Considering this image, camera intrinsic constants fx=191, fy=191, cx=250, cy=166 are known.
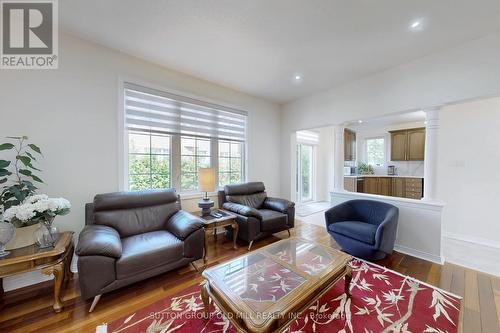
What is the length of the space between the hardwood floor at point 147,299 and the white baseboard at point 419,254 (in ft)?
0.29

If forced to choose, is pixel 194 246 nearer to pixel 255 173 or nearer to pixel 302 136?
pixel 255 173

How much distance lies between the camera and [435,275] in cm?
223

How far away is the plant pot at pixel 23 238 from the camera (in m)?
1.74

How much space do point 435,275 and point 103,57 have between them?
490 centimetres

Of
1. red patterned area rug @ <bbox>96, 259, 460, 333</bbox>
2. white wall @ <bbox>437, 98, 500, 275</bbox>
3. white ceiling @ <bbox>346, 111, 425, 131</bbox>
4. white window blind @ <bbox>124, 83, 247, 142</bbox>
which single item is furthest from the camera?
white ceiling @ <bbox>346, 111, 425, 131</bbox>

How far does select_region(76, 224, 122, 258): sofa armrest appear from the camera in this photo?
5.38 feet

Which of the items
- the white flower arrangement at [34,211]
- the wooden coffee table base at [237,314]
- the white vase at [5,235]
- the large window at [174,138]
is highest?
the large window at [174,138]

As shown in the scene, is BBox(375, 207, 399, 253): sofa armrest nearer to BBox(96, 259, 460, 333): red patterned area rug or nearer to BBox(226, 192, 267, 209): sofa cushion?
BBox(96, 259, 460, 333): red patterned area rug

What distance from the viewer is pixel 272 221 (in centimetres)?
306

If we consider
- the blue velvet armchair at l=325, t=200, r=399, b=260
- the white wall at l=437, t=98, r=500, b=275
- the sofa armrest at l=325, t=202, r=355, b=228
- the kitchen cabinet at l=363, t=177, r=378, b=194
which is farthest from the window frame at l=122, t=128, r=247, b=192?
the kitchen cabinet at l=363, t=177, r=378, b=194

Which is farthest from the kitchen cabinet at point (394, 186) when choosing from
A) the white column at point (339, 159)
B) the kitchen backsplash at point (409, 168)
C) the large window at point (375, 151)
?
the white column at point (339, 159)

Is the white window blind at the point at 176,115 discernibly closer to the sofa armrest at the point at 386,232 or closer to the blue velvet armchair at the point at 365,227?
the blue velvet armchair at the point at 365,227

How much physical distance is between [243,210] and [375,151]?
18.6 ft

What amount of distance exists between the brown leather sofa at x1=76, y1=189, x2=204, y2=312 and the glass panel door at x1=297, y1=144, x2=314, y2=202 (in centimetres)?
413
